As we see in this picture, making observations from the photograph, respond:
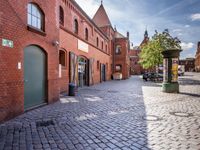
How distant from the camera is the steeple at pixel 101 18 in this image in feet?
113

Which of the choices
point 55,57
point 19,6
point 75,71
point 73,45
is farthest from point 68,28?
point 19,6

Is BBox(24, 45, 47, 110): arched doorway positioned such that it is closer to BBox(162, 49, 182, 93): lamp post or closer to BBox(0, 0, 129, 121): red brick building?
BBox(0, 0, 129, 121): red brick building

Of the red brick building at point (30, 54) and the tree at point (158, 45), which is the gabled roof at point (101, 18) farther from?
the red brick building at point (30, 54)

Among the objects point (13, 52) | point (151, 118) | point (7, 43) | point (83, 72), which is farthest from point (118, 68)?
point (7, 43)

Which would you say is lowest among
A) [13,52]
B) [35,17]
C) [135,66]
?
[13,52]

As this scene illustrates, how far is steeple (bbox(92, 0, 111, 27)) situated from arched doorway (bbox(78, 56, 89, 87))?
17044mm

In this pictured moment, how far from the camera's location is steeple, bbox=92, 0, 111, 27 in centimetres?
3436

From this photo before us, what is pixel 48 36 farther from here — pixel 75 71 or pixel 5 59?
pixel 75 71

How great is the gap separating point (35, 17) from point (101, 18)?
2798cm

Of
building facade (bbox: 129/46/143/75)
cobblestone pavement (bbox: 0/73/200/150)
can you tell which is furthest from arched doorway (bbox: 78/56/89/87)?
building facade (bbox: 129/46/143/75)

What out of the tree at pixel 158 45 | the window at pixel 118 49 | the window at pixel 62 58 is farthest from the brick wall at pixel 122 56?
the window at pixel 62 58

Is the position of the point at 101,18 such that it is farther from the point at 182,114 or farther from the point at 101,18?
the point at 182,114

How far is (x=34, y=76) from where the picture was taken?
8.23 m

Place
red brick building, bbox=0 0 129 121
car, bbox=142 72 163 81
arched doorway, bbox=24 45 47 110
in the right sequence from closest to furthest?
red brick building, bbox=0 0 129 121 < arched doorway, bbox=24 45 47 110 < car, bbox=142 72 163 81
